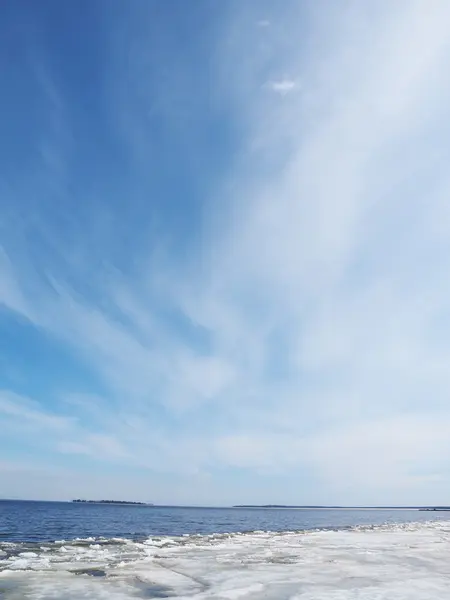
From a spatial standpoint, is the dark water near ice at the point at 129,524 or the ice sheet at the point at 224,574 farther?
the dark water near ice at the point at 129,524

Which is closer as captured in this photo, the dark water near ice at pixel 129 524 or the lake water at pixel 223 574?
the lake water at pixel 223 574

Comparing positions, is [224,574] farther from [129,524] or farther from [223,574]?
[129,524]

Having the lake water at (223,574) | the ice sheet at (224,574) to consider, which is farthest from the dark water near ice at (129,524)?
the ice sheet at (224,574)

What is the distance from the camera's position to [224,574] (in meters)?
10.6

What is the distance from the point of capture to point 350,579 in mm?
10000

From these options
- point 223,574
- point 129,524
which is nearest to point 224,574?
point 223,574

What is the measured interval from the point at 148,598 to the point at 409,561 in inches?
359

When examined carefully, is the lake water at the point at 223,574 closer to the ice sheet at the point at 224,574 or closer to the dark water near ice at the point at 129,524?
the ice sheet at the point at 224,574

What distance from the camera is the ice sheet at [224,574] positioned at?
8.36 metres

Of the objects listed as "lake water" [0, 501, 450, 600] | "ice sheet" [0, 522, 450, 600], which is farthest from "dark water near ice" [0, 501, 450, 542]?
"ice sheet" [0, 522, 450, 600]

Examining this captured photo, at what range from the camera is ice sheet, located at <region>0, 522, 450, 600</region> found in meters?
8.36

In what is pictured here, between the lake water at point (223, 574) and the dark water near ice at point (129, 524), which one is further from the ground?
the dark water near ice at point (129, 524)

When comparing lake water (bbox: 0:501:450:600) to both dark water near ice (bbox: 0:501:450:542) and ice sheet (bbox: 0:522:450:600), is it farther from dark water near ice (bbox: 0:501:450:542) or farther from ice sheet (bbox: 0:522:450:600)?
dark water near ice (bbox: 0:501:450:542)

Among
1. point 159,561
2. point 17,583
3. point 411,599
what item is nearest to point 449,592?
point 411,599
